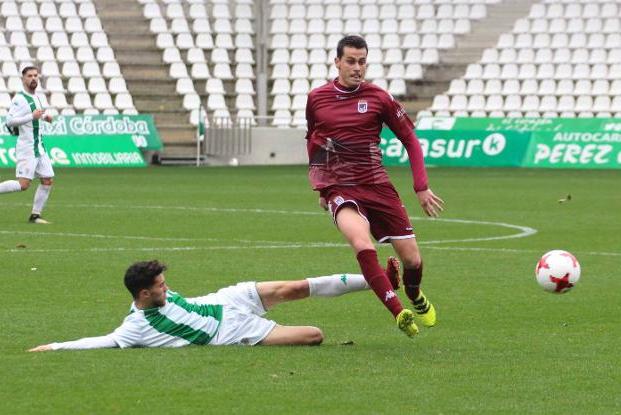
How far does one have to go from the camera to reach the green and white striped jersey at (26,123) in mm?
18484

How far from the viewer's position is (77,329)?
30.9 feet

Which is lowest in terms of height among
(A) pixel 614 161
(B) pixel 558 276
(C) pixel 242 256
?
(A) pixel 614 161

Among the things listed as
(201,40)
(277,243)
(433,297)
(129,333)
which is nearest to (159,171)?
(201,40)


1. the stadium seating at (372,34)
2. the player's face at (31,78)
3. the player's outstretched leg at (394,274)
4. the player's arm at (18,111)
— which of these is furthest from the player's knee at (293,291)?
the stadium seating at (372,34)

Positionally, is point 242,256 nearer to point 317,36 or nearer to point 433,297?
point 433,297

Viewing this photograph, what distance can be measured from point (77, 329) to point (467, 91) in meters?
30.3

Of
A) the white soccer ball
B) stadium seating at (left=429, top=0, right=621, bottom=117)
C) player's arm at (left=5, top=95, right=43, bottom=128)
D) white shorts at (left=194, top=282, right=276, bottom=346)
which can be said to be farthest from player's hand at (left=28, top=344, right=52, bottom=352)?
stadium seating at (left=429, top=0, right=621, bottom=117)

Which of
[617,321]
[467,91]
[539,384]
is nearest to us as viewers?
[539,384]

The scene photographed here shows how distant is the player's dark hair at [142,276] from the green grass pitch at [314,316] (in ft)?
1.31

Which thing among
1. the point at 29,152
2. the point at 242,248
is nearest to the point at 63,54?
the point at 29,152

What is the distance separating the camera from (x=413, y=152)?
9484 millimetres

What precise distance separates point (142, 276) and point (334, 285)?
1.49 m

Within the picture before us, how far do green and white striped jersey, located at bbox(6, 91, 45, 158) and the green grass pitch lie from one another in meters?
0.97

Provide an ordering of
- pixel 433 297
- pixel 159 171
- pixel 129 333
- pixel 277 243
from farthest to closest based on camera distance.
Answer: pixel 159 171 < pixel 277 243 < pixel 433 297 < pixel 129 333
